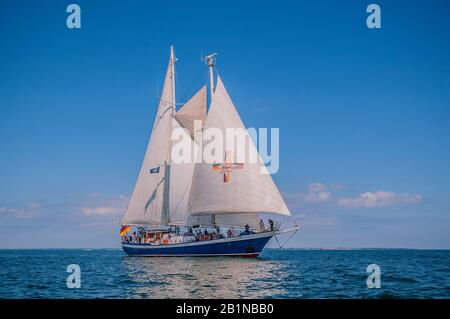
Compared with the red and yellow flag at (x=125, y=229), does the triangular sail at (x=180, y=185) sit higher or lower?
higher

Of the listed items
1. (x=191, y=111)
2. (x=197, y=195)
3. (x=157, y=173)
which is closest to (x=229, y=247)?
(x=197, y=195)

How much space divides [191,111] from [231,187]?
47.8 feet

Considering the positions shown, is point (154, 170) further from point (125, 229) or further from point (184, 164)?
point (125, 229)

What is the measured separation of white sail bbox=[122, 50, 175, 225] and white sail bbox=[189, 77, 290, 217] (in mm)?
9877

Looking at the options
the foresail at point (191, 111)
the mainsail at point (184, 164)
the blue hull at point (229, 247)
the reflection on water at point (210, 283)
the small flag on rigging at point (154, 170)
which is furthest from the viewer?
the small flag on rigging at point (154, 170)

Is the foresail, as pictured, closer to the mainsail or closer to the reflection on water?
the mainsail

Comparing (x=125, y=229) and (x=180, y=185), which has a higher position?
(x=180, y=185)

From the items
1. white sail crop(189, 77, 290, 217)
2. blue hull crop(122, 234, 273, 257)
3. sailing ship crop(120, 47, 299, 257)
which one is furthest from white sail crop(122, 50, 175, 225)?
white sail crop(189, 77, 290, 217)

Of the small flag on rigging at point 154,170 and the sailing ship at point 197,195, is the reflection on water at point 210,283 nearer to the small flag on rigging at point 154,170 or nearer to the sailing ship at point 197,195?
the sailing ship at point 197,195

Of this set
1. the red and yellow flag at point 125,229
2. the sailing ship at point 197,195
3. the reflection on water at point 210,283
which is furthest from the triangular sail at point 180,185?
the reflection on water at point 210,283

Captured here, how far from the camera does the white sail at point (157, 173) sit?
214 ft

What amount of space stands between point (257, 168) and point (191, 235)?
44.6 feet

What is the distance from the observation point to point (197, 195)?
56375 mm
